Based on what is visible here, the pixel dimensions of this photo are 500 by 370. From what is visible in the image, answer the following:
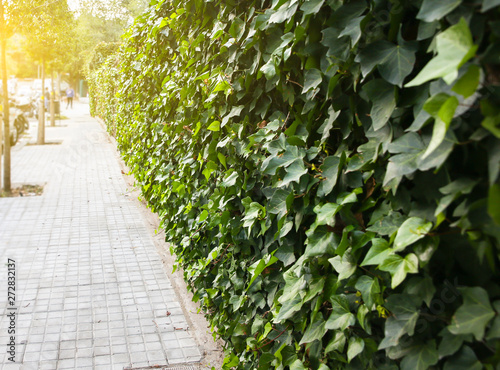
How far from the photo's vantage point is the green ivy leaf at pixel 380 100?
1.48 meters

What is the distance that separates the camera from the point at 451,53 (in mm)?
1093

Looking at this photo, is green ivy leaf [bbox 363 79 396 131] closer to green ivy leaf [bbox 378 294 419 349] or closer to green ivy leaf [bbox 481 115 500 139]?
green ivy leaf [bbox 481 115 500 139]

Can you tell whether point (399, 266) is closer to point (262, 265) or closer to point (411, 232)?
point (411, 232)

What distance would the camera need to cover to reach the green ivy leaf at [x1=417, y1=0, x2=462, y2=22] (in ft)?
3.78

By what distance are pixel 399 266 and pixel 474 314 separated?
0.86 feet

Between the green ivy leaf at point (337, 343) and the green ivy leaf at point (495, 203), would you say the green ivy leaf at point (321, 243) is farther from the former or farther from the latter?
the green ivy leaf at point (495, 203)

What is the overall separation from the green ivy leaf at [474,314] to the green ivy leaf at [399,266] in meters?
0.17

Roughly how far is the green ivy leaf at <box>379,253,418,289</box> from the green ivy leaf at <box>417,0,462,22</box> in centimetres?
65

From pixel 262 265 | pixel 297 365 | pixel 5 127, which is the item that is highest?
pixel 262 265

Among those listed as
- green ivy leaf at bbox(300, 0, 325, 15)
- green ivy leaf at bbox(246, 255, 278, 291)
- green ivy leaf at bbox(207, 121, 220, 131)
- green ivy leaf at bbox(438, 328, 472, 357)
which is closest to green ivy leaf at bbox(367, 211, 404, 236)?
green ivy leaf at bbox(438, 328, 472, 357)

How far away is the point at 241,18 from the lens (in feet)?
9.51

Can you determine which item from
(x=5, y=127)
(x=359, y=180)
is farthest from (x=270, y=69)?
(x=5, y=127)

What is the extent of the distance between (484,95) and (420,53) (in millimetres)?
384

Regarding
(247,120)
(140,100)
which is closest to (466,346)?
(247,120)
